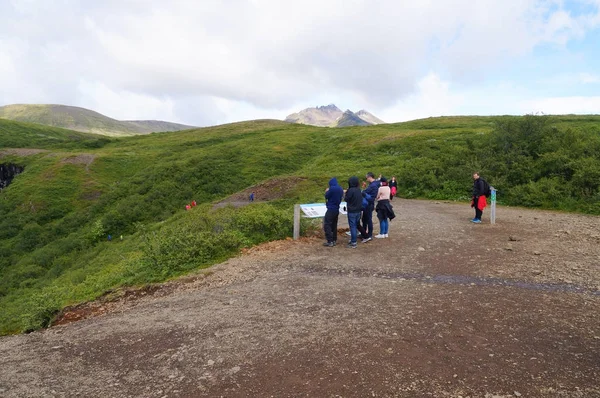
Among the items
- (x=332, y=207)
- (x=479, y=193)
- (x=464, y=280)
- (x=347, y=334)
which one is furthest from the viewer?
(x=479, y=193)

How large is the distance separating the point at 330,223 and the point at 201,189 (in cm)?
2851

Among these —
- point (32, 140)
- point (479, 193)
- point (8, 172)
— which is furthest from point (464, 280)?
point (32, 140)

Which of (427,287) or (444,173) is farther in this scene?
(444,173)

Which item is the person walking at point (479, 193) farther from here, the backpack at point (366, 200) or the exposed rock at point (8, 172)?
the exposed rock at point (8, 172)

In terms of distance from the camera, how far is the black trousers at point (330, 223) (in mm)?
11969

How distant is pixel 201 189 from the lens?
1517 inches

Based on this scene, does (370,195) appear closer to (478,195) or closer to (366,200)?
(366,200)

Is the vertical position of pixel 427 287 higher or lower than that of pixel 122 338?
higher

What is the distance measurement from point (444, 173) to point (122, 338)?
23394mm

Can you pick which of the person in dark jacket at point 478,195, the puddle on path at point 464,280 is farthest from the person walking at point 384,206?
the person in dark jacket at point 478,195

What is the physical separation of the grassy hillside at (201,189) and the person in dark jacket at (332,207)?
6.41ft

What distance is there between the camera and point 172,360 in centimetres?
575

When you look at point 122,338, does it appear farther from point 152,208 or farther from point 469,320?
point 152,208

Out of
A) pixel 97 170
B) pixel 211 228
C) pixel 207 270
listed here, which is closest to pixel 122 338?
pixel 207 270
